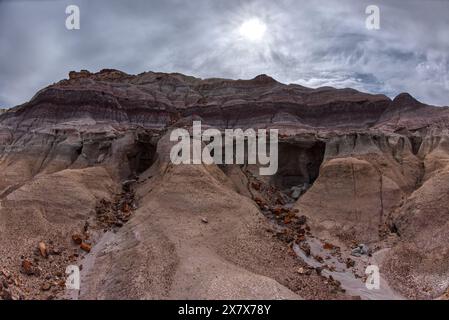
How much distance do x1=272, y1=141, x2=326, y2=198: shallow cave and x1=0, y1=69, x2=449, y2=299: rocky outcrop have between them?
3.4 inches

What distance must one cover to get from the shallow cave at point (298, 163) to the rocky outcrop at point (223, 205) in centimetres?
9

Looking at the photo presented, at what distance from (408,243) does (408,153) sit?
1101cm

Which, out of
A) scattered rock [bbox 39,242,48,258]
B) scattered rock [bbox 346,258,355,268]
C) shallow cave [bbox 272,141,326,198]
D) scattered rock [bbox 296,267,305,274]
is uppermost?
shallow cave [bbox 272,141,326,198]

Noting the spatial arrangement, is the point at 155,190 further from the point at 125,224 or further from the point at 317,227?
the point at 317,227

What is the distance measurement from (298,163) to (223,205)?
12.8 m

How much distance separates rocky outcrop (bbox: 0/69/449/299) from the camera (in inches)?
572

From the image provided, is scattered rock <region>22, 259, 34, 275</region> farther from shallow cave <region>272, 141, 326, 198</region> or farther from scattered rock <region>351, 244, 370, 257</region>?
shallow cave <region>272, 141, 326, 198</region>

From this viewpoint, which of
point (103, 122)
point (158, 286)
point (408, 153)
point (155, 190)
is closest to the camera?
point (158, 286)

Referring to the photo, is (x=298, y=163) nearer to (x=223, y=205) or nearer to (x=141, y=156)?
(x=141, y=156)

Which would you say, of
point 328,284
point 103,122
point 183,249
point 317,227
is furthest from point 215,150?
point 103,122

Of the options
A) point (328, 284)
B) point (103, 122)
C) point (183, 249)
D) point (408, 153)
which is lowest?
point (328, 284)

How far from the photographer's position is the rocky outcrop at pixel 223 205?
14.5 m

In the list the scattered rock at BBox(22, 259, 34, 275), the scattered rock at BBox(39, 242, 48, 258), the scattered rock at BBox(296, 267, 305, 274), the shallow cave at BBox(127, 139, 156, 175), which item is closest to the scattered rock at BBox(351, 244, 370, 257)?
the scattered rock at BBox(296, 267, 305, 274)

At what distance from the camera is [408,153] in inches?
1077
